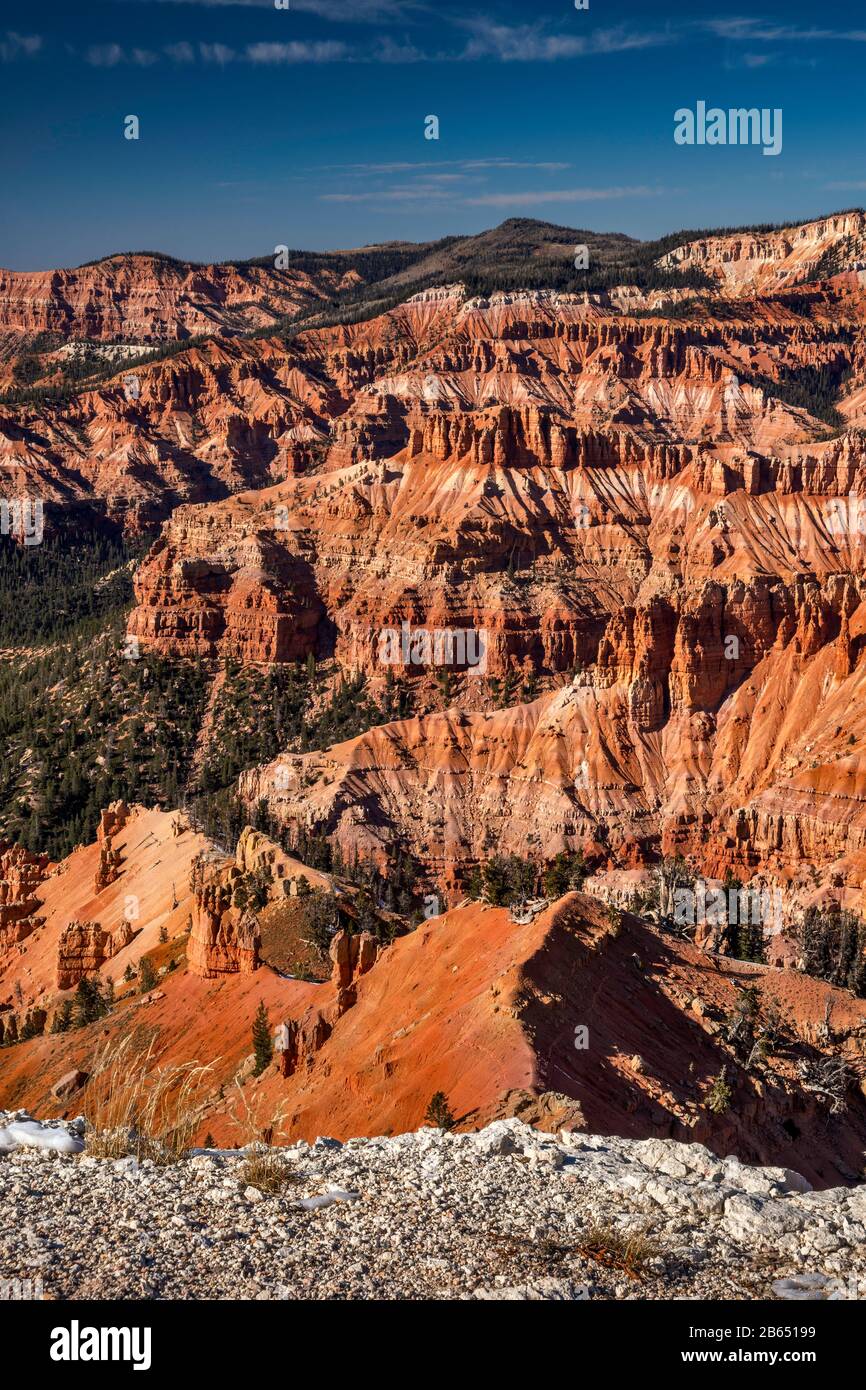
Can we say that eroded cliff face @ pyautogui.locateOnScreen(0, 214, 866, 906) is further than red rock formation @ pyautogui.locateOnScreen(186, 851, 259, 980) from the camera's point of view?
Yes

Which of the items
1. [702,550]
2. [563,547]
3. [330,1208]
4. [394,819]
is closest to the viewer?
[330,1208]

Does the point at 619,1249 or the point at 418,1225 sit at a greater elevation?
the point at 418,1225

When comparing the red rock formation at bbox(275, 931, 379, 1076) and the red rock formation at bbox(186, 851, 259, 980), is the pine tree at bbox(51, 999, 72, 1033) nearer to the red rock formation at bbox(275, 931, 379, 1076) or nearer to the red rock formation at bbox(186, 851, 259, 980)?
the red rock formation at bbox(186, 851, 259, 980)

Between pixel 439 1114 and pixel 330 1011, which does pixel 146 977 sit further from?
pixel 439 1114

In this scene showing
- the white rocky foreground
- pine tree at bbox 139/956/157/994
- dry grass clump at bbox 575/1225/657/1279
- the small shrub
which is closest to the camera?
the white rocky foreground

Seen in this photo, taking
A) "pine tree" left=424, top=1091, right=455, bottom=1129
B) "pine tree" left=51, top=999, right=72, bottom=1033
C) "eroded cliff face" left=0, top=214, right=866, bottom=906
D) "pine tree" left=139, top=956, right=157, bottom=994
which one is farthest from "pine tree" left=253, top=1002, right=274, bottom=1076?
"pine tree" left=51, top=999, right=72, bottom=1033

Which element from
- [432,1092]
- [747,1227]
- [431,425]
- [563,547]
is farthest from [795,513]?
[747,1227]

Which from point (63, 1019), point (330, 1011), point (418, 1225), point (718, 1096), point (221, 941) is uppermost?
point (418, 1225)

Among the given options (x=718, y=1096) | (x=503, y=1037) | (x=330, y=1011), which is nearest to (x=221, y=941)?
(x=330, y=1011)
